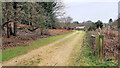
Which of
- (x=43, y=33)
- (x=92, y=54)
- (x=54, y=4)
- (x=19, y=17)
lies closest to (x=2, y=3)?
(x=19, y=17)

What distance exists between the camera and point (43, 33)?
19.8 meters

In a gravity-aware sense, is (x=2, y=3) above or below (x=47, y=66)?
above

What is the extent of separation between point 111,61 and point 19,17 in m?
10.1

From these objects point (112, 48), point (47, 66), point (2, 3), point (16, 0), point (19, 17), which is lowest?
point (47, 66)

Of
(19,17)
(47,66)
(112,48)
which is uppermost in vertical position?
(19,17)

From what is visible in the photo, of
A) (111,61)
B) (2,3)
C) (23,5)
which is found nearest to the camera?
(111,61)

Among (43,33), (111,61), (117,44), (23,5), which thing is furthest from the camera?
(43,33)

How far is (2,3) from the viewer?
8.47 m

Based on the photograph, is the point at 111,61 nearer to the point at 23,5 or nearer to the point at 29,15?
the point at 29,15

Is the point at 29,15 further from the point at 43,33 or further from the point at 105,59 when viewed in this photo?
the point at 105,59

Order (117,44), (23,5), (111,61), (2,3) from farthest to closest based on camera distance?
(23,5) < (2,3) < (117,44) < (111,61)

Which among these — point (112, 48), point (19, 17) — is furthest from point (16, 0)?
point (112, 48)

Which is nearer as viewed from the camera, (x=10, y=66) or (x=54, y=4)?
(x=10, y=66)

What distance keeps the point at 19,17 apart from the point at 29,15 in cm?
186
